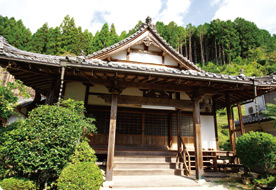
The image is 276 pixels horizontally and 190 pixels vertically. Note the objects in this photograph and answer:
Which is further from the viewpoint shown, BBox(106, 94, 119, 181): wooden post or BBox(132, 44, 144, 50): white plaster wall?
BBox(132, 44, 144, 50): white plaster wall

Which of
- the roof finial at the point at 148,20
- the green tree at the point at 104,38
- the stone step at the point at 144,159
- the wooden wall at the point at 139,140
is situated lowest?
the stone step at the point at 144,159

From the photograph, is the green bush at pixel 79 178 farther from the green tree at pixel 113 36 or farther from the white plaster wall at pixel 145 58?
the green tree at pixel 113 36

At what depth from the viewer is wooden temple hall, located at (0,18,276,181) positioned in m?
5.93

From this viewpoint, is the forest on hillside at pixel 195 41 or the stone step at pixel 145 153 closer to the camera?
the stone step at pixel 145 153

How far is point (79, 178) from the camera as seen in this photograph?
4.41 metres

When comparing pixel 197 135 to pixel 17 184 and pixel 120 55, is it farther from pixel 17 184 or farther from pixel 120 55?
pixel 17 184

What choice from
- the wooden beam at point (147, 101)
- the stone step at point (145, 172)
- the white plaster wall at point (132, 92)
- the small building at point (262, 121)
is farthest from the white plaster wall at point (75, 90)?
the small building at point (262, 121)

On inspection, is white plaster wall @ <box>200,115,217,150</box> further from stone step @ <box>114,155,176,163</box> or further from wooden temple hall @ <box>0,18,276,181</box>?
stone step @ <box>114,155,176,163</box>

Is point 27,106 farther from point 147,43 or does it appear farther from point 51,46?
point 51,46

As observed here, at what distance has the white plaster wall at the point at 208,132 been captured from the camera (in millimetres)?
9969

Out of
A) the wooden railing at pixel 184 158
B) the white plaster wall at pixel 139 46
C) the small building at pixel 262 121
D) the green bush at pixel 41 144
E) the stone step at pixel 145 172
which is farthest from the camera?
the small building at pixel 262 121

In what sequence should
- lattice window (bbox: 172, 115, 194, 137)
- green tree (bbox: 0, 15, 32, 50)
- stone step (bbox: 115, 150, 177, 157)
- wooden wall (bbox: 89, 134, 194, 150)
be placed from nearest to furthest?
stone step (bbox: 115, 150, 177, 157)
wooden wall (bbox: 89, 134, 194, 150)
lattice window (bbox: 172, 115, 194, 137)
green tree (bbox: 0, 15, 32, 50)

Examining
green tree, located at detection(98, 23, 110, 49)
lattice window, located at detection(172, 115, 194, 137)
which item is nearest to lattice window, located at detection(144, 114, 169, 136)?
lattice window, located at detection(172, 115, 194, 137)

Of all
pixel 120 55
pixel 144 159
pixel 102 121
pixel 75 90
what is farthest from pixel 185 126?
pixel 75 90
